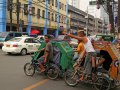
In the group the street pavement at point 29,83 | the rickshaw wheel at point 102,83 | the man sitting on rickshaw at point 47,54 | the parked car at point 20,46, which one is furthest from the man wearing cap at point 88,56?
the parked car at point 20,46

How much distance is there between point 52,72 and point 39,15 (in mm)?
41180

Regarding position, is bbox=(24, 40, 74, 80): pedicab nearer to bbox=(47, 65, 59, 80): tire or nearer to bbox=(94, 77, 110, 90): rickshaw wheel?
bbox=(47, 65, 59, 80): tire

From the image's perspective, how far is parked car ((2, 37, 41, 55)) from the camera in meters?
19.1

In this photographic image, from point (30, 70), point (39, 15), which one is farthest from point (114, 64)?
point (39, 15)

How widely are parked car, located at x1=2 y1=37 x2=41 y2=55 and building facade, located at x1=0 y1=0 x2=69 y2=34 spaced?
1719 centimetres

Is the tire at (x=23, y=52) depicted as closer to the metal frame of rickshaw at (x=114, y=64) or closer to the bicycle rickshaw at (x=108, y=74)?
the bicycle rickshaw at (x=108, y=74)

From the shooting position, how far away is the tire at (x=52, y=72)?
964cm

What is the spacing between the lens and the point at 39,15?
50281 mm

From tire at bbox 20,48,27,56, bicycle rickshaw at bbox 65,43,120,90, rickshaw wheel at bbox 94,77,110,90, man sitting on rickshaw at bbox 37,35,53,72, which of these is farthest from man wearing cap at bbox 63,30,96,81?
tire at bbox 20,48,27,56

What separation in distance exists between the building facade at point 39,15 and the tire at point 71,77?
28970 mm

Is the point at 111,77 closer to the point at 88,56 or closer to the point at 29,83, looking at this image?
the point at 88,56

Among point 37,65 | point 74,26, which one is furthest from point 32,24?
point 37,65

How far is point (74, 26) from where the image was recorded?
77.8m

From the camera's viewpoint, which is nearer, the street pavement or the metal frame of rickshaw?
the metal frame of rickshaw
